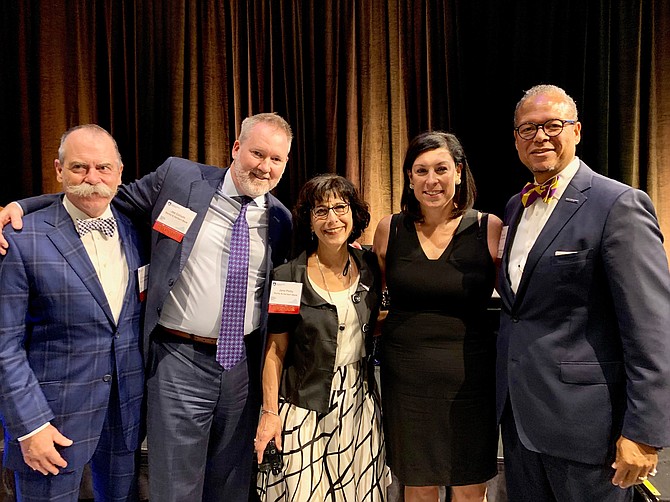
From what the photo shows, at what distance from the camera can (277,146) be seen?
190 cm

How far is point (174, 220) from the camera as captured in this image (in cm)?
180

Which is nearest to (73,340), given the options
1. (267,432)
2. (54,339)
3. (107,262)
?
A: (54,339)

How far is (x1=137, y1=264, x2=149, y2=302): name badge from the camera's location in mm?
1744

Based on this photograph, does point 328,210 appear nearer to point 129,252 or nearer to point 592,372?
point 129,252

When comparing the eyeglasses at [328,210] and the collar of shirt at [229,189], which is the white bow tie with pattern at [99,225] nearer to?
the collar of shirt at [229,189]

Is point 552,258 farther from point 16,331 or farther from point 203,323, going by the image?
point 16,331

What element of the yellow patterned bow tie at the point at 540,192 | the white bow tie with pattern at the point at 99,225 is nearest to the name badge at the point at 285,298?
the white bow tie with pattern at the point at 99,225

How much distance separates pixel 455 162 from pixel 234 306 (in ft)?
3.08

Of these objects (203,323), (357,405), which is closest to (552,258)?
(357,405)

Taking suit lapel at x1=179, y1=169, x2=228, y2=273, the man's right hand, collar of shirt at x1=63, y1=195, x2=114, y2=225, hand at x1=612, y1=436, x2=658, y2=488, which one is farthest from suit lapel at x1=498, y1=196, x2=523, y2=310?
the man's right hand

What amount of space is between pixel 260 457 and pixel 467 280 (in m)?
0.93

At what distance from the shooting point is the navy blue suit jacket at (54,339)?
150cm

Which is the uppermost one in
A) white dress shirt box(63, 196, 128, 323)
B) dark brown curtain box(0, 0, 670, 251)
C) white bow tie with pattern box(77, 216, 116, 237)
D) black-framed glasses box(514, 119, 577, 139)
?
dark brown curtain box(0, 0, 670, 251)

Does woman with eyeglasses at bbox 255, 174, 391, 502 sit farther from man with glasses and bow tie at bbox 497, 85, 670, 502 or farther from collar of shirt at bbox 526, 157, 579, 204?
collar of shirt at bbox 526, 157, 579, 204
